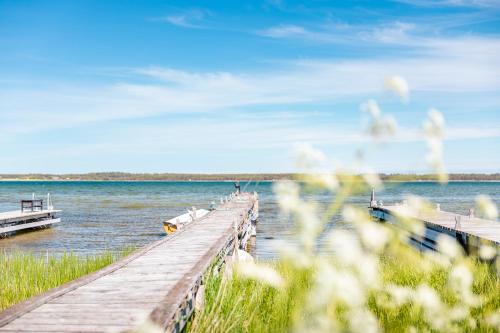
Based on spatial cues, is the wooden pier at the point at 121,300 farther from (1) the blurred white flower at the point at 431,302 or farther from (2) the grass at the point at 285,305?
(1) the blurred white flower at the point at 431,302

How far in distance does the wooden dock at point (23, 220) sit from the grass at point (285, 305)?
23.8 m

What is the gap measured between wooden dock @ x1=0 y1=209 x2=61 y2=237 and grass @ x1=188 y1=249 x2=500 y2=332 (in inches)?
938

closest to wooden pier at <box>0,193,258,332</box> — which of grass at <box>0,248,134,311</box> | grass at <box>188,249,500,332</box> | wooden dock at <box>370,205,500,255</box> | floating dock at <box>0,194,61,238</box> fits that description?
grass at <box>188,249,500,332</box>

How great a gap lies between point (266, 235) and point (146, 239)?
6.76 m

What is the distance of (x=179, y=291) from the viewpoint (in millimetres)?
6766

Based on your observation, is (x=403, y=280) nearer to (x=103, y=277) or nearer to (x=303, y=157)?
(x=103, y=277)

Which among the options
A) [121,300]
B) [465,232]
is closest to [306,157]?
[121,300]

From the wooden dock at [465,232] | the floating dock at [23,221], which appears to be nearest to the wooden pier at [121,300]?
the wooden dock at [465,232]

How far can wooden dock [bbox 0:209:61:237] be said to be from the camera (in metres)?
29.9

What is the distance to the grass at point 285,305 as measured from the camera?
21.5 ft

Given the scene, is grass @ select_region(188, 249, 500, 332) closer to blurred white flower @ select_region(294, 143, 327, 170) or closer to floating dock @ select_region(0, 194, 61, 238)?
blurred white flower @ select_region(294, 143, 327, 170)

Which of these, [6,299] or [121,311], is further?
[6,299]

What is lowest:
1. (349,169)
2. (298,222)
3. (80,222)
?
(80,222)

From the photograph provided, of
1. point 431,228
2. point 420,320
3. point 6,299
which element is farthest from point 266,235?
point 420,320
